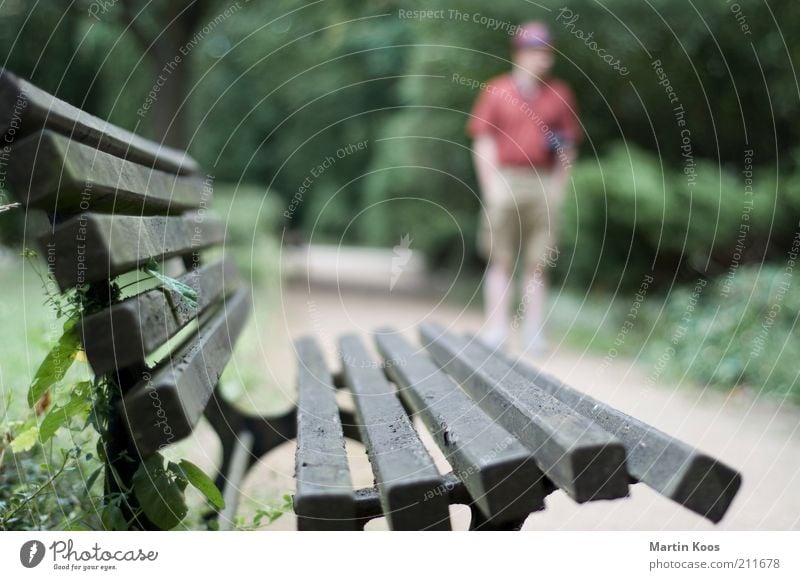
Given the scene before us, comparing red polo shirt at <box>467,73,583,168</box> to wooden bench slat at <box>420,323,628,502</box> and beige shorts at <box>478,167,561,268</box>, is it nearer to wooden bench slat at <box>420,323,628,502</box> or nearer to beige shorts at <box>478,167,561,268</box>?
beige shorts at <box>478,167,561,268</box>

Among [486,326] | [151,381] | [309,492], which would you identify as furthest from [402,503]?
[486,326]

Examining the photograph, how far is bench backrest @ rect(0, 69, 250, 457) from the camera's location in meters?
1.30

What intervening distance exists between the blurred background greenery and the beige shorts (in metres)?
0.86

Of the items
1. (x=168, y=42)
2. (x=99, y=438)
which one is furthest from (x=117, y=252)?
(x=168, y=42)

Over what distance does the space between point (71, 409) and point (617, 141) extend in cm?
707

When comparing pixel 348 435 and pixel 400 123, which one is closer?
Result: pixel 348 435

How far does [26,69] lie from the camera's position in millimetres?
11445

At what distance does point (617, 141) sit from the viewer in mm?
7984

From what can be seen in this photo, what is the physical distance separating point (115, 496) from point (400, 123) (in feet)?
30.3

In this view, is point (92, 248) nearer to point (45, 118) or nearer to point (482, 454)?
point (45, 118)

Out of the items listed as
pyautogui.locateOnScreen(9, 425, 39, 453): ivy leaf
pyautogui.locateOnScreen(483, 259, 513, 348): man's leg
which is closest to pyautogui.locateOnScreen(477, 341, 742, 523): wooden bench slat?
pyautogui.locateOnScreen(9, 425, 39, 453): ivy leaf

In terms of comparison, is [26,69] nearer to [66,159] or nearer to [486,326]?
[486,326]

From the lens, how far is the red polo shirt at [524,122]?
18.6 feet

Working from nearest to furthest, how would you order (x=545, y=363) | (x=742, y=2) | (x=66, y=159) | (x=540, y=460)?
(x=66, y=159) → (x=540, y=460) → (x=545, y=363) → (x=742, y=2)
